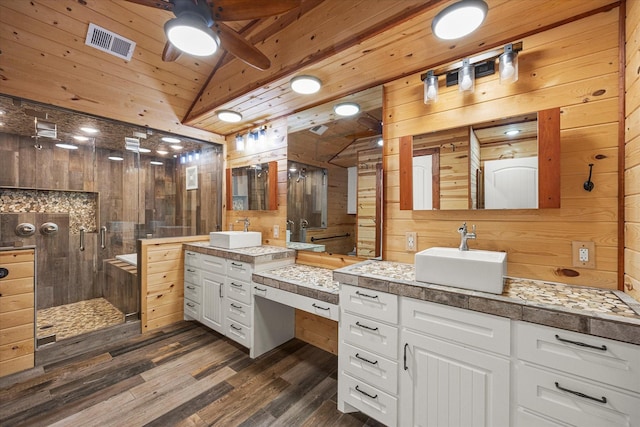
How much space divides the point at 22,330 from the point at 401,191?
10.7 feet

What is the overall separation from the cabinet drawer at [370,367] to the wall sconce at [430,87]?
171cm

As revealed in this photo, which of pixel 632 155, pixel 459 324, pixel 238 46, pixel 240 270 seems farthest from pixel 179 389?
pixel 632 155

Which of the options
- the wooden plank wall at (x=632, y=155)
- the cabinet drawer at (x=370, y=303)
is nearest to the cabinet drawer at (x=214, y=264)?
the cabinet drawer at (x=370, y=303)

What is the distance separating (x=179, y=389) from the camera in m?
1.94

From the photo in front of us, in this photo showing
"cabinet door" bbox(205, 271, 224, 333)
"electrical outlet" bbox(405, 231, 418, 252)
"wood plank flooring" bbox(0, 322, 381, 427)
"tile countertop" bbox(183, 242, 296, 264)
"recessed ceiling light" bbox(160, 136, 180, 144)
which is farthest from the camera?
"recessed ceiling light" bbox(160, 136, 180, 144)

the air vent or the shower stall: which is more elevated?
the air vent

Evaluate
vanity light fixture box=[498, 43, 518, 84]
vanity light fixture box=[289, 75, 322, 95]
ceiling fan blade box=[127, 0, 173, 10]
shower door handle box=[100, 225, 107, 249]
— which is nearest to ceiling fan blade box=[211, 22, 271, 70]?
ceiling fan blade box=[127, 0, 173, 10]

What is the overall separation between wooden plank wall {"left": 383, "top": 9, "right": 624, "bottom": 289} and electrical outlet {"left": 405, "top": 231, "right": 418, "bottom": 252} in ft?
0.83

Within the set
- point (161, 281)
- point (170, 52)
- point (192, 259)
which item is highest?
point (170, 52)

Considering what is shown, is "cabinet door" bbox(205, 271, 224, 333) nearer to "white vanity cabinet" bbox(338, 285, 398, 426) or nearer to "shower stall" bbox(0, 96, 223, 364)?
"shower stall" bbox(0, 96, 223, 364)

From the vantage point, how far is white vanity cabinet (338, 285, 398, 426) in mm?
1486

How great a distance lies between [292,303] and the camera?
6.62 ft

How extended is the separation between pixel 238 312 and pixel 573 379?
7.49 ft

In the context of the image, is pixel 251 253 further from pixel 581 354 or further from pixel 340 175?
pixel 581 354
